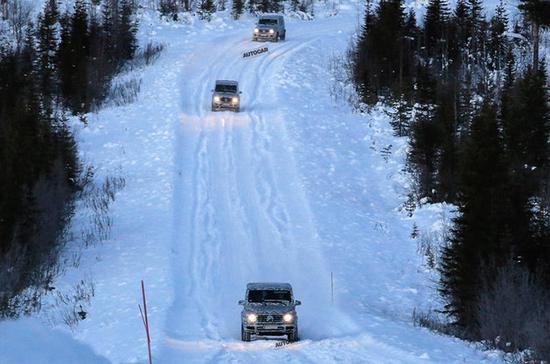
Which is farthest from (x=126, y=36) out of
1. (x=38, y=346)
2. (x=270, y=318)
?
(x=38, y=346)

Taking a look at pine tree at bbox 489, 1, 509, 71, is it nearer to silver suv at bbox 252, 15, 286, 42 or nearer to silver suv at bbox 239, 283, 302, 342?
silver suv at bbox 252, 15, 286, 42

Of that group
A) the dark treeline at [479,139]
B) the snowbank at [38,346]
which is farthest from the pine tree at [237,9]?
the snowbank at [38,346]

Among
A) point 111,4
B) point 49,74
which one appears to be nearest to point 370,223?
point 49,74

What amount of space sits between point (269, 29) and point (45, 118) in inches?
975

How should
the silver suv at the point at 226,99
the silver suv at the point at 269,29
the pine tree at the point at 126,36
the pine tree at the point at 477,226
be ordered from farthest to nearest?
the silver suv at the point at 269,29 < the pine tree at the point at 126,36 < the silver suv at the point at 226,99 < the pine tree at the point at 477,226

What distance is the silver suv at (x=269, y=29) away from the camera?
58.5m

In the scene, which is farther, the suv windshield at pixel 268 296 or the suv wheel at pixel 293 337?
the suv windshield at pixel 268 296

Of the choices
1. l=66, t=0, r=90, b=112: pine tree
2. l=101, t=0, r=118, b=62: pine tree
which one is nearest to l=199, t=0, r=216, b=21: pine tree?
l=101, t=0, r=118, b=62: pine tree

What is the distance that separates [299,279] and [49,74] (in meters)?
30.3

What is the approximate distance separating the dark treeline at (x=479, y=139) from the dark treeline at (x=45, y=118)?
500 inches

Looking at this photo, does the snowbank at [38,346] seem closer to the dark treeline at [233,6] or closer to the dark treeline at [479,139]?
the dark treeline at [479,139]

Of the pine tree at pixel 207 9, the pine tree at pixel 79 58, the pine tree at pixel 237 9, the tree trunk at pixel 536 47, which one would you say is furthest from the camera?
the pine tree at pixel 237 9

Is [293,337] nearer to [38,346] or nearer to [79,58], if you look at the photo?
[38,346]

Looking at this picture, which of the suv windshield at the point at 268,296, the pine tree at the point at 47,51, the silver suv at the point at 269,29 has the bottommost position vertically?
the suv windshield at the point at 268,296
